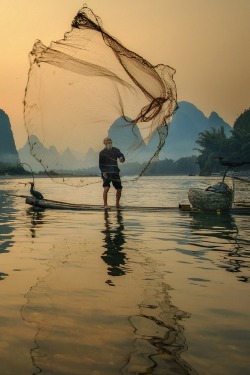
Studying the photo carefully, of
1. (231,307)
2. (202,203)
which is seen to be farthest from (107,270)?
(202,203)

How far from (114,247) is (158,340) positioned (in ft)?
17.5

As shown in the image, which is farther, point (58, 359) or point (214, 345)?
point (214, 345)

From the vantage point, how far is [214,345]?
4121 millimetres

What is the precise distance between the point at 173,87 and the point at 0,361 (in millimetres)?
10036

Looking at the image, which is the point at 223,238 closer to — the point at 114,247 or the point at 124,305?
the point at 114,247

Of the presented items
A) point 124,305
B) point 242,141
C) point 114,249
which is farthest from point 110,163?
point 242,141

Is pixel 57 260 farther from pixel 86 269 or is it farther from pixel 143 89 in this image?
pixel 143 89

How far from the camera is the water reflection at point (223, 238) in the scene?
771cm

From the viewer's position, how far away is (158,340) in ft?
13.7

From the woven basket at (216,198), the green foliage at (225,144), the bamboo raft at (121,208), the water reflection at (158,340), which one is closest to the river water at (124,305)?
the water reflection at (158,340)

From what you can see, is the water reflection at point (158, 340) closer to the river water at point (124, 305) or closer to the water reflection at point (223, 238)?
the river water at point (124, 305)

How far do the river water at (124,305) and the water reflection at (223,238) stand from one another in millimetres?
35

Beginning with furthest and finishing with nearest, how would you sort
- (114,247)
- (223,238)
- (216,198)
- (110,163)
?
1. (216,198)
2. (110,163)
3. (223,238)
4. (114,247)

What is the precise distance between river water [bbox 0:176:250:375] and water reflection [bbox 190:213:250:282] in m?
0.03
